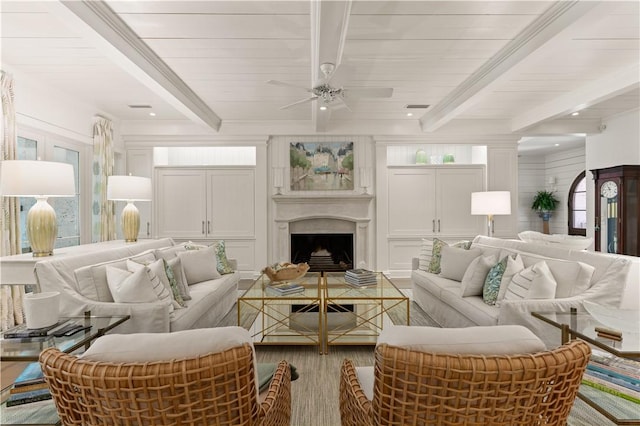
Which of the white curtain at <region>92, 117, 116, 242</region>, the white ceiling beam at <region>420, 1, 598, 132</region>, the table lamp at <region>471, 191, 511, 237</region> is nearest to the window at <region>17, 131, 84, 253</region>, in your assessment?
the white curtain at <region>92, 117, 116, 242</region>

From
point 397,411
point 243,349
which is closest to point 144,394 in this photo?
point 243,349

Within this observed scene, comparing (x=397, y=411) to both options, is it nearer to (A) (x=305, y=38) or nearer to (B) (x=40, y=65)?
(A) (x=305, y=38)

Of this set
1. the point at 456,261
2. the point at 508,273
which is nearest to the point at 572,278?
the point at 508,273

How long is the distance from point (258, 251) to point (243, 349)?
4.95 m

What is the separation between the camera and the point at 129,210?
387cm

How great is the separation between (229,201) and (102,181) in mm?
1822

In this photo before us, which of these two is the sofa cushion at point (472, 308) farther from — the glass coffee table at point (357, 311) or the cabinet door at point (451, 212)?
the cabinet door at point (451, 212)

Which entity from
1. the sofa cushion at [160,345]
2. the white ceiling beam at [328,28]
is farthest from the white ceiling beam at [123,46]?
the sofa cushion at [160,345]

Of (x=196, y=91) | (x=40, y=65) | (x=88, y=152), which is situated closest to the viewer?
(x=40, y=65)

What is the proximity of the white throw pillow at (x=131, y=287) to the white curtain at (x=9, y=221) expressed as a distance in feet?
5.56

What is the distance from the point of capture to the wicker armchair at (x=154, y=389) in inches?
34.2

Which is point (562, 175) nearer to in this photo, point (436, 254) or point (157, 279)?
point (436, 254)

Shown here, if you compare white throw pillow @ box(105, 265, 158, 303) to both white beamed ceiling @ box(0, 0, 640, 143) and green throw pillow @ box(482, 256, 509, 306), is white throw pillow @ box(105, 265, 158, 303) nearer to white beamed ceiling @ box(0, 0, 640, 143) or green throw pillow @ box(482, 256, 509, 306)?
white beamed ceiling @ box(0, 0, 640, 143)

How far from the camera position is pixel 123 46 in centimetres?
278
